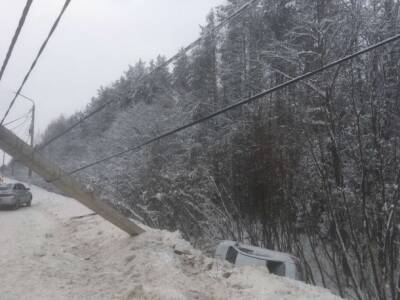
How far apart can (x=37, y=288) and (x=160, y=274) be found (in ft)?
7.28

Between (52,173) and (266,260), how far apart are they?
4.66 metres

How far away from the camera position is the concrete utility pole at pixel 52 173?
643 cm

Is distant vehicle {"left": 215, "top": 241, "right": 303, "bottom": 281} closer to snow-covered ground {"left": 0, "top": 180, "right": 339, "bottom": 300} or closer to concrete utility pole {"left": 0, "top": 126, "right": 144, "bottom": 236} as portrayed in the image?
snow-covered ground {"left": 0, "top": 180, "right": 339, "bottom": 300}

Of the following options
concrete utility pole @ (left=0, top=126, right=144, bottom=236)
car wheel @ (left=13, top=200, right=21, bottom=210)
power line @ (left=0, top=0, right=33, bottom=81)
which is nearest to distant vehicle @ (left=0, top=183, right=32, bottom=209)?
car wheel @ (left=13, top=200, right=21, bottom=210)

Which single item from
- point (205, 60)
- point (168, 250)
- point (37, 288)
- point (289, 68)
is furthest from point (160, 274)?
point (205, 60)

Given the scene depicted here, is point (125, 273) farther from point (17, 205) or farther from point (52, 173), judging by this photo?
point (17, 205)

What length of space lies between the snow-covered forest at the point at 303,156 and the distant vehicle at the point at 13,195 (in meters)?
6.54

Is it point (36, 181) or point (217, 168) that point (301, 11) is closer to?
point (217, 168)

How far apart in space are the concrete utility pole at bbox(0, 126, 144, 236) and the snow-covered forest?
222 cm

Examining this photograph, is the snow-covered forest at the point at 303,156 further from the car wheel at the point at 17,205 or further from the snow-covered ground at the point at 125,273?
the car wheel at the point at 17,205

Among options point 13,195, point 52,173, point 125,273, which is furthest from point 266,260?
point 13,195

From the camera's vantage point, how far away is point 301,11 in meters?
11.6

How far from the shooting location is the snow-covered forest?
7770 millimetres

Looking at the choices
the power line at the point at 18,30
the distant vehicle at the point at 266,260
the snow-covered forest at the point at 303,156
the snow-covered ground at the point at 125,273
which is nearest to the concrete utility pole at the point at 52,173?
the snow-covered ground at the point at 125,273
